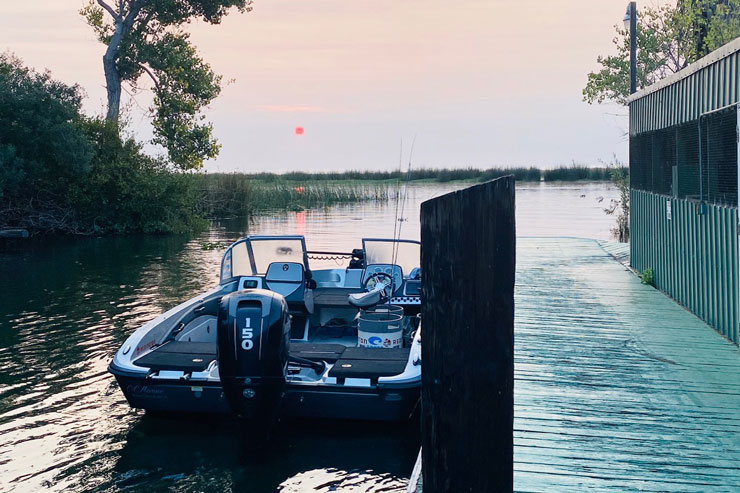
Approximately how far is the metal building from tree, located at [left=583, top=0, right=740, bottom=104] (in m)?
6.94

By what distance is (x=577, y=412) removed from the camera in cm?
581

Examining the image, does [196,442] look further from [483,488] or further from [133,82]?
[133,82]

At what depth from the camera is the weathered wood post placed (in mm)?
2072

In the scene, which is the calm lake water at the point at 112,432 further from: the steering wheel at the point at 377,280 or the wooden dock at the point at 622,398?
the steering wheel at the point at 377,280

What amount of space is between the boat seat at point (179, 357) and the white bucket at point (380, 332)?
1908 millimetres

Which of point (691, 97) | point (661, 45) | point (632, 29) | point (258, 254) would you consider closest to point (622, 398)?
point (691, 97)

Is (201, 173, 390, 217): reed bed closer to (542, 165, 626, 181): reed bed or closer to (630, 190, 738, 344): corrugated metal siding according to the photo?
(542, 165, 626, 181): reed bed

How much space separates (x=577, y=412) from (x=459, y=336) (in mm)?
4057

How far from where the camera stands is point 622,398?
6.18 meters

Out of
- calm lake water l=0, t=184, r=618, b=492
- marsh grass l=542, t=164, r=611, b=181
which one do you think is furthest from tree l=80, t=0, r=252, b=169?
marsh grass l=542, t=164, r=611, b=181

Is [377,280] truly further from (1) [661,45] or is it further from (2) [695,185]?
(1) [661,45]

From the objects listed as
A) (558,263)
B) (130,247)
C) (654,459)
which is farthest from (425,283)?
(130,247)

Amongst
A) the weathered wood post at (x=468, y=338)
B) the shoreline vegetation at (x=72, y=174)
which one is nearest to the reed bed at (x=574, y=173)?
the shoreline vegetation at (x=72, y=174)

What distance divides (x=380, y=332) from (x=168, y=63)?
2817 cm
